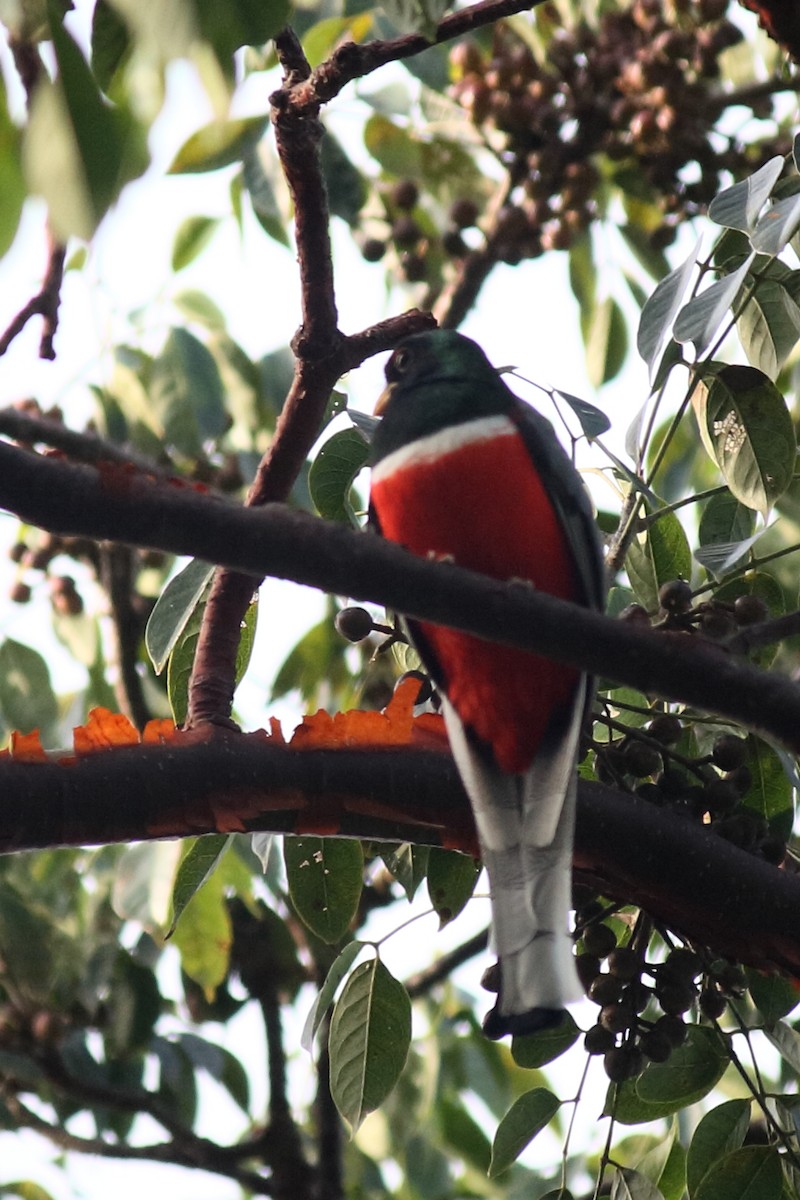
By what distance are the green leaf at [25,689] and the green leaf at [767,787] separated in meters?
1.93

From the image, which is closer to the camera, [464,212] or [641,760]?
[641,760]

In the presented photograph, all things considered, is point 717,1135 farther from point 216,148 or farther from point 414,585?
point 216,148

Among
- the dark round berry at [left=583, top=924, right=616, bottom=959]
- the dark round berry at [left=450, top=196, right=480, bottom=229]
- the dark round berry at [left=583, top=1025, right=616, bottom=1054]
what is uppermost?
the dark round berry at [left=450, top=196, right=480, bottom=229]

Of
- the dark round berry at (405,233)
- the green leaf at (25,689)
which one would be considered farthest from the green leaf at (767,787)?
the dark round berry at (405,233)

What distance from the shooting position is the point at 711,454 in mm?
2451

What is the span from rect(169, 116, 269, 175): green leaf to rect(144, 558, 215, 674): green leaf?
4.97 feet

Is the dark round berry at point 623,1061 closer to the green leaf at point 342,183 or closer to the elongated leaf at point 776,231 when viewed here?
the elongated leaf at point 776,231

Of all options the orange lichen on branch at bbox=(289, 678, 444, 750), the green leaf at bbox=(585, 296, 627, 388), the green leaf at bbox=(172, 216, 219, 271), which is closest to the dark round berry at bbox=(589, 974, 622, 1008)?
the orange lichen on branch at bbox=(289, 678, 444, 750)

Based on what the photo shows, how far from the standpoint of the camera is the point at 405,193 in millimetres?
4430

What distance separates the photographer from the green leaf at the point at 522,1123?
2336 millimetres

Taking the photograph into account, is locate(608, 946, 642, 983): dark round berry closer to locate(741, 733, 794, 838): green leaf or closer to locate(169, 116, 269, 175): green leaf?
locate(741, 733, 794, 838): green leaf

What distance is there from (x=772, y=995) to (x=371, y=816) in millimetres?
701

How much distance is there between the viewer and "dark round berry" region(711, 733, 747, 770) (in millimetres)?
2207

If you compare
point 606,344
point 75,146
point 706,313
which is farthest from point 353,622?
point 606,344
